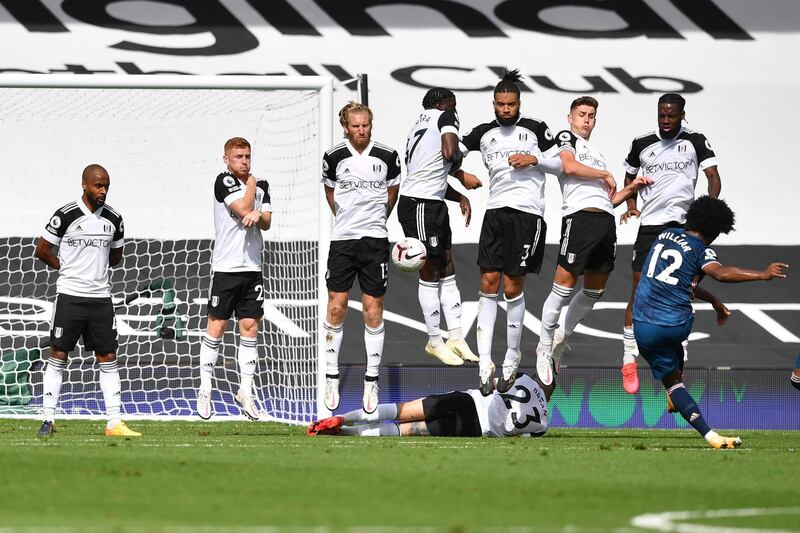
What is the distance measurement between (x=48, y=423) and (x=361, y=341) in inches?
194

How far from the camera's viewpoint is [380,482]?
642 cm

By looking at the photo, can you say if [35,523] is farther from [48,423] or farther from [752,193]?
[752,193]

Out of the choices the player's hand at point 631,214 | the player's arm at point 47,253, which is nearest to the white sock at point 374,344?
the player's hand at point 631,214

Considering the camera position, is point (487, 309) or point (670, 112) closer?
point (487, 309)

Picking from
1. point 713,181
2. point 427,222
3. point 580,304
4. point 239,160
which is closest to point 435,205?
point 427,222

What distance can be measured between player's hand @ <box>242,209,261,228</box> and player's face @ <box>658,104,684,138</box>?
11.0 ft

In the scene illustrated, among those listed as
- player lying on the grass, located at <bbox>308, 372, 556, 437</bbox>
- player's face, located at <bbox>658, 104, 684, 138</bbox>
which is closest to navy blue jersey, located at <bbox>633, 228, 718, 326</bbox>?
player lying on the grass, located at <bbox>308, 372, 556, 437</bbox>

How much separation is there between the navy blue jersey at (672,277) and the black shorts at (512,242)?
1.37m

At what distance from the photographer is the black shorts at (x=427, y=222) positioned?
10.7 meters

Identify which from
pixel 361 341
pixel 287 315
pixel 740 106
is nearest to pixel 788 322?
pixel 740 106

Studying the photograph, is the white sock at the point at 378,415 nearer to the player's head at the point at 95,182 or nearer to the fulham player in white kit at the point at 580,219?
the fulham player in white kit at the point at 580,219

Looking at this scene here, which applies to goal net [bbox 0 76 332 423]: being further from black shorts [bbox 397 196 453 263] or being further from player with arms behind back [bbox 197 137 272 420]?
black shorts [bbox 397 196 453 263]

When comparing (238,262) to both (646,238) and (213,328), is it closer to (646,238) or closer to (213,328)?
(213,328)

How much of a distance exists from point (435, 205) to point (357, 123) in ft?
2.95
